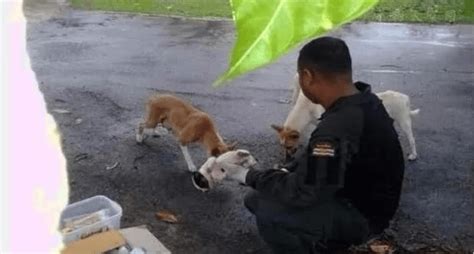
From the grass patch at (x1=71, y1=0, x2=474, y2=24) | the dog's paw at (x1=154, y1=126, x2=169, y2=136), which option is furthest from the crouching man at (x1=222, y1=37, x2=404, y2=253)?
the grass patch at (x1=71, y1=0, x2=474, y2=24)

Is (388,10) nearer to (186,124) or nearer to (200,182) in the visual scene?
(186,124)

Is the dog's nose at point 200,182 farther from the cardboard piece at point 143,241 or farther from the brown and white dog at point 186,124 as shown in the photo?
the cardboard piece at point 143,241

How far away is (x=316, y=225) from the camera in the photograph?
130 inches

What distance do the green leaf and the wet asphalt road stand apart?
3.77 m

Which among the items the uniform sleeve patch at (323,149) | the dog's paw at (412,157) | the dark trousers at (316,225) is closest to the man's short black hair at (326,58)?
the uniform sleeve patch at (323,149)

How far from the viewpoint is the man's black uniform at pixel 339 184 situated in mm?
3127

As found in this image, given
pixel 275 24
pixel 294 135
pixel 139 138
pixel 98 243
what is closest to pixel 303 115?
pixel 294 135

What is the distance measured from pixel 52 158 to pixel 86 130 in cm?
486

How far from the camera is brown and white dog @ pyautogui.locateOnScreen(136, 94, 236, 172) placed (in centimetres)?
460

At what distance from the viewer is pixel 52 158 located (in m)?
0.82

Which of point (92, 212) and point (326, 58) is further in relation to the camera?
point (92, 212)

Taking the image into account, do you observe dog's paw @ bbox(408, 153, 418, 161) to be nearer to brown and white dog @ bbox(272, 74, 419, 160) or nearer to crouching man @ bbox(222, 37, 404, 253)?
brown and white dog @ bbox(272, 74, 419, 160)

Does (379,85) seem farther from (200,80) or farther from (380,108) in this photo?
(380,108)

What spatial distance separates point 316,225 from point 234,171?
3.04ft
